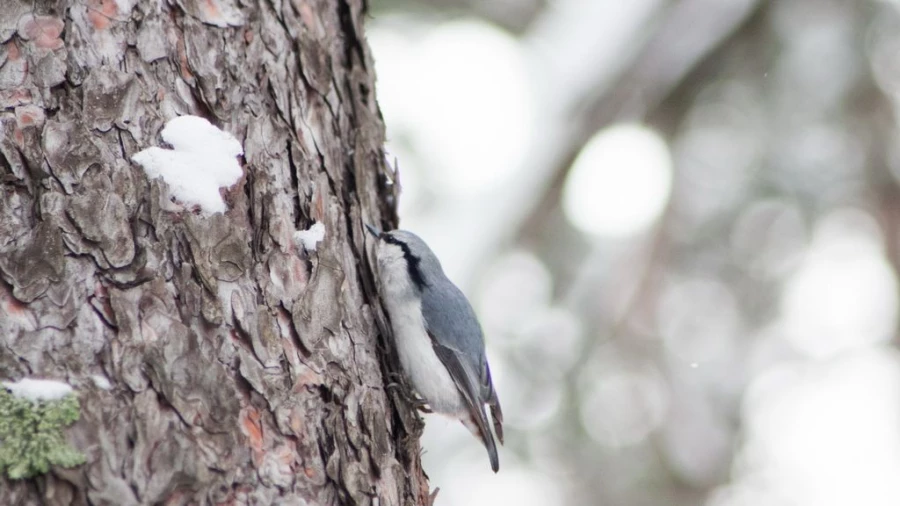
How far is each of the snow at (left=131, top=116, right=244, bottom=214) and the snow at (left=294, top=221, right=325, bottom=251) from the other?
21cm

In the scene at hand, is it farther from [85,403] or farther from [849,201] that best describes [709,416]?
[85,403]

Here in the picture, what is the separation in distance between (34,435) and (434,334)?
4.90 ft

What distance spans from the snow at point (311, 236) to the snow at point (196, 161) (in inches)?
8.4

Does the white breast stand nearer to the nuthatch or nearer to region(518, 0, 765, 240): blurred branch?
the nuthatch

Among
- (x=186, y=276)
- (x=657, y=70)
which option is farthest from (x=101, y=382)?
(x=657, y=70)

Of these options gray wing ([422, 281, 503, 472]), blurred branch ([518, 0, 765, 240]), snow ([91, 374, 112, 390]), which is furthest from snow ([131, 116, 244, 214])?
blurred branch ([518, 0, 765, 240])

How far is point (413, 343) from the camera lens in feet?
8.59

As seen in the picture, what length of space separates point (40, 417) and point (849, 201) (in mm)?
6180

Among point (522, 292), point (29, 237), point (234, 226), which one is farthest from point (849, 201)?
point (29, 237)

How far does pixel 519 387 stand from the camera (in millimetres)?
6121

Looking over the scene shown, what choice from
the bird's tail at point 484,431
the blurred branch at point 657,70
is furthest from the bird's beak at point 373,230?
the blurred branch at point 657,70

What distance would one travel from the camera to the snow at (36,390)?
153 cm

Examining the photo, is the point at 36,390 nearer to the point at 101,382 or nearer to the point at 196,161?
the point at 101,382

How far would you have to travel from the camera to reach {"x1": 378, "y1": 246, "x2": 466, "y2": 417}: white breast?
2.56 meters
